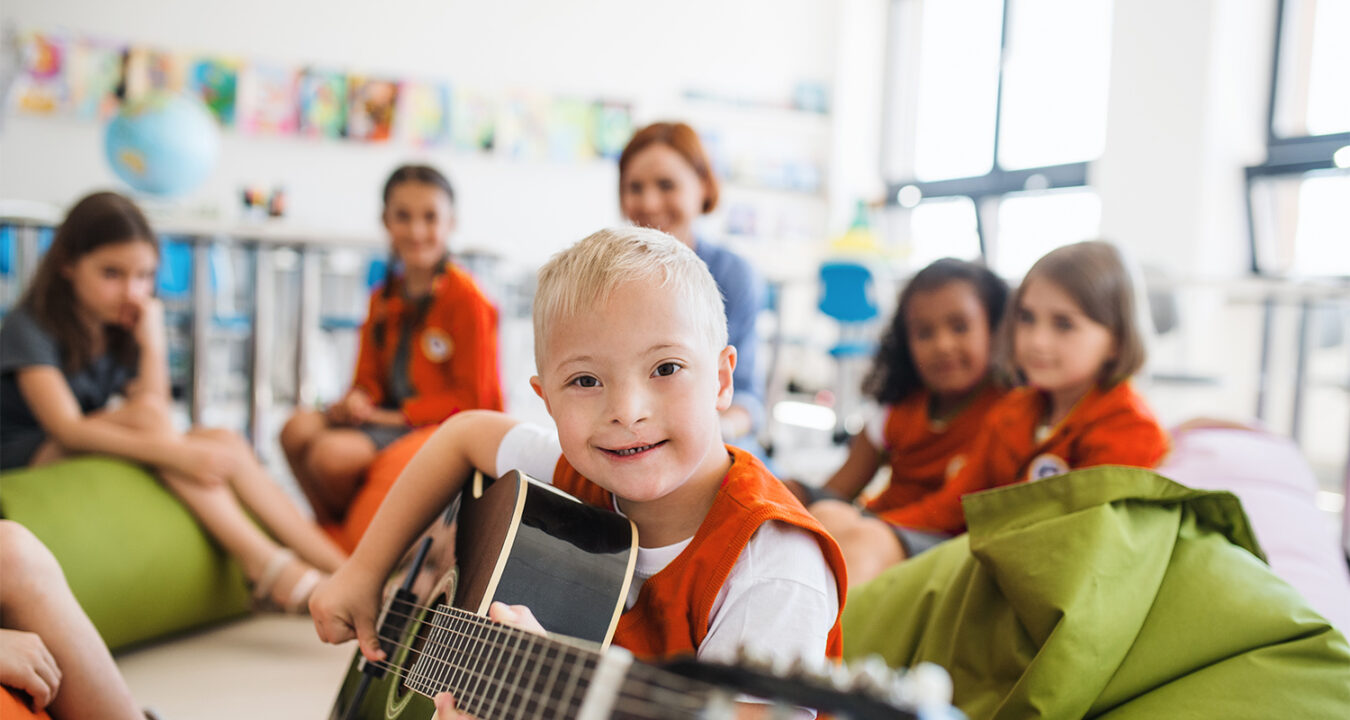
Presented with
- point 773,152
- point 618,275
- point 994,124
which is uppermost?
point 994,124

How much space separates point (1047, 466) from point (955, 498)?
203 millimetres

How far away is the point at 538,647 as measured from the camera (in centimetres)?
65

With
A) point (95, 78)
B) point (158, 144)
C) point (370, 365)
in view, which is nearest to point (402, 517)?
point (370, 365)

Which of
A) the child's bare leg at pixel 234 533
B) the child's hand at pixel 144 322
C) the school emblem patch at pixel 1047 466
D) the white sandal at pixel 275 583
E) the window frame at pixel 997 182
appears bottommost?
the white sandal at pixel 275 583

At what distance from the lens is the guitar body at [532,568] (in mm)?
828

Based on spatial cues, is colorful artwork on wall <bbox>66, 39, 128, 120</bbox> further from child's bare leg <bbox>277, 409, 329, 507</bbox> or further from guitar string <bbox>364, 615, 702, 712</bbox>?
guitar string <bbox>364, 615, 702, 712</bbox>

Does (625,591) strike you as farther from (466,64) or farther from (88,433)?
(466,64)

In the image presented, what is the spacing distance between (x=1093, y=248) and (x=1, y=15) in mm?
6247

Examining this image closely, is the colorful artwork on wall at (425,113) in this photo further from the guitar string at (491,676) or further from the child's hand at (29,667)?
the guitar string at (491,676)

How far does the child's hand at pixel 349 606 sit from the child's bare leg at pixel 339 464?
1.11m

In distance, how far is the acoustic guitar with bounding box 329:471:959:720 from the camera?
479 millimetres

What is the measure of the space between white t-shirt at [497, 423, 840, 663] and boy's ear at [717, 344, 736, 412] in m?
0.15

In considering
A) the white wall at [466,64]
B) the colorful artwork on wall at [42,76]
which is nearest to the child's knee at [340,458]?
the white wall at [466,64]

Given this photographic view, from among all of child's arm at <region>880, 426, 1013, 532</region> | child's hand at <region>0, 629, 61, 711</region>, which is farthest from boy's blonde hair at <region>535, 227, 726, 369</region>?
child's arm at <region>880, 426, 1013, 532</region>
